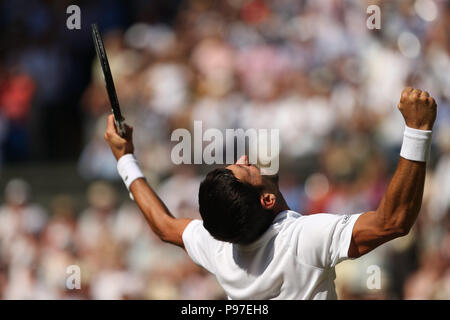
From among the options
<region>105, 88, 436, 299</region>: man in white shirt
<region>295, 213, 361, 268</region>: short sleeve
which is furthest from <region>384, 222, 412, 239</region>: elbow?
<region>295, 213, 361, 268</region>: short sleeve

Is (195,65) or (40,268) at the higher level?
(195,65)

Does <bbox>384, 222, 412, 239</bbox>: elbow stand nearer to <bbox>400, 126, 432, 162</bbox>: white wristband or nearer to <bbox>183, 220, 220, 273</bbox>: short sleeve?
<bbox>400, 126, 432, 162</bbox>: white wristband

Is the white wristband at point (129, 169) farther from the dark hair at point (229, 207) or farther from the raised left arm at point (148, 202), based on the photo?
the dark hair at point (229, 207)

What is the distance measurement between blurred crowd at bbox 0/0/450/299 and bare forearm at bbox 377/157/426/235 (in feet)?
13.2

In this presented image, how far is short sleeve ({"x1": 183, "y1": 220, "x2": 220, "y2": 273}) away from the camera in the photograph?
360 cm

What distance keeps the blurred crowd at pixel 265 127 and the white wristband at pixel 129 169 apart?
3.36m

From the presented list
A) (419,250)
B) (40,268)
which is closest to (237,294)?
(419,250)

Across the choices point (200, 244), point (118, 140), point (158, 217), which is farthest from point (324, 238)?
point (118, 140)

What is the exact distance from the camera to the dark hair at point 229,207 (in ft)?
10.6

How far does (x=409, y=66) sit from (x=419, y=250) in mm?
1814

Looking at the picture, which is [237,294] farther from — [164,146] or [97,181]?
[97,181]

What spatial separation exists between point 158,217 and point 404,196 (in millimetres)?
1301
